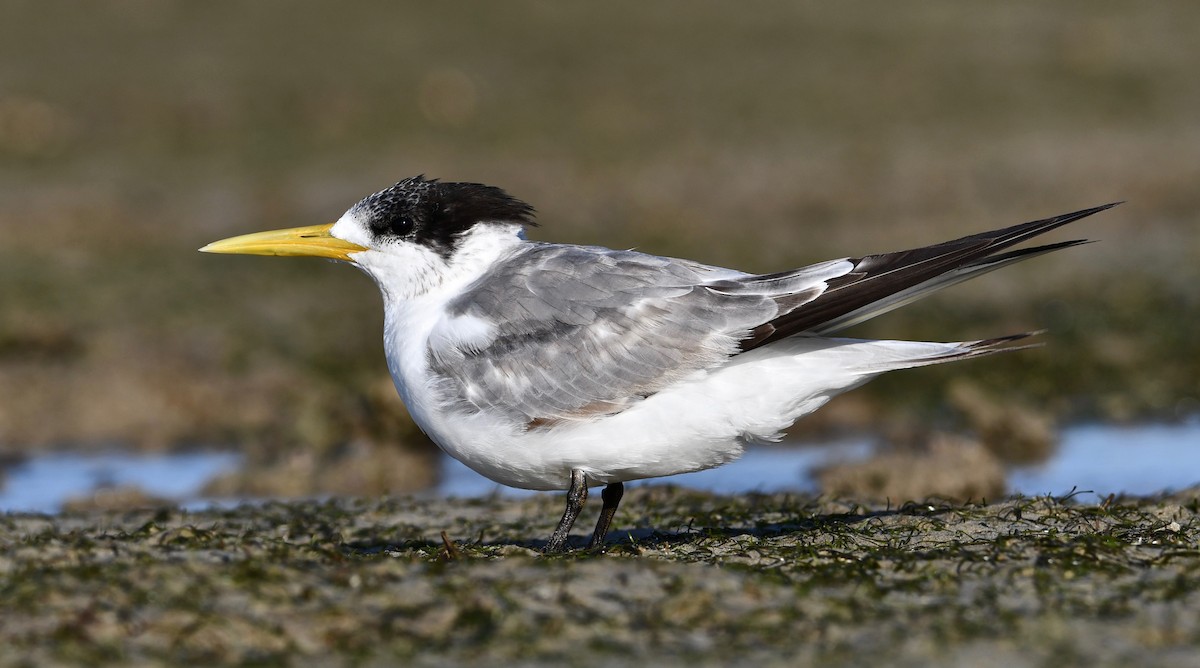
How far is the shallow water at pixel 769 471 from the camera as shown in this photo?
10914 millimetres

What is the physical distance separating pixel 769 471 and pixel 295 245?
5.32m

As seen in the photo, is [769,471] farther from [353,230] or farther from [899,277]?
[899,277]

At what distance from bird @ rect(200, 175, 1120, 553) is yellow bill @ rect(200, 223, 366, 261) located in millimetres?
682

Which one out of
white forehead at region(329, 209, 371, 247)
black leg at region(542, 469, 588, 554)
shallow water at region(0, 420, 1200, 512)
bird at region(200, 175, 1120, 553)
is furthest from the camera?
shallow water at region(0, 420, 1200, 512)

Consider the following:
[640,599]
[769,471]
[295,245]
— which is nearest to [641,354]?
[640,599]

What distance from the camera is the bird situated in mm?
6785

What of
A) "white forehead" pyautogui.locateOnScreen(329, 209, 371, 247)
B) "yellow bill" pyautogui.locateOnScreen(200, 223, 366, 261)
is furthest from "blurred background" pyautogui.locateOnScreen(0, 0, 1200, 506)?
"white forehead" pyautogui.locateOnScreen(329, 209, 371, 247)

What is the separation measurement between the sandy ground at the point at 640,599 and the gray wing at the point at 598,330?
79 centimetres

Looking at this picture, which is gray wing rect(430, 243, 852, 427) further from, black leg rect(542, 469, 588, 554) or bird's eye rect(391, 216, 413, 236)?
bird's eye rect(391, 216, 413, 236)

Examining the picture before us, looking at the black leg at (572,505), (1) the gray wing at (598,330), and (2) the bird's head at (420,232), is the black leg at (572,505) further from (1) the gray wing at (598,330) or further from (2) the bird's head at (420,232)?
(2) the bird's head at (420,232)

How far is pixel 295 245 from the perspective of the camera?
7.86m

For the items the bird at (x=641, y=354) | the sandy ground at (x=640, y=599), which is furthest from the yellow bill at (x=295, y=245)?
the sandy ground at (x=640, y=599)

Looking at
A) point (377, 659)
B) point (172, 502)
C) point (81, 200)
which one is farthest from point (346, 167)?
point (377, 659)

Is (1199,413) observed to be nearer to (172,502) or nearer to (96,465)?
(172,502)
